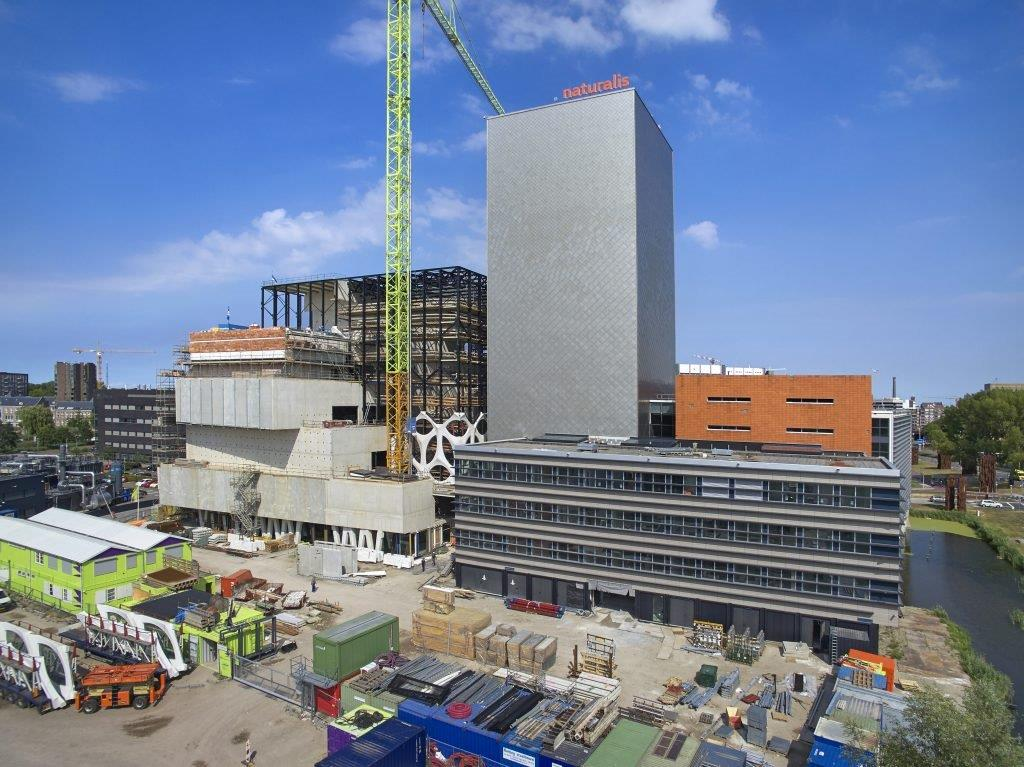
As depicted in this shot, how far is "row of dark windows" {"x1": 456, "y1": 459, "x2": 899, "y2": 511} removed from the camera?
3891 centimetres

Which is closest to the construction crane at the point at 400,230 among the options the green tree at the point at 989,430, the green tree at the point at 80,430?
the green tree at the point at 989,430

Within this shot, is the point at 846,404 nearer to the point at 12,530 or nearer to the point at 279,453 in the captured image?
the point at 279,453

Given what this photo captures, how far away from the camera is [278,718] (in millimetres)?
32562

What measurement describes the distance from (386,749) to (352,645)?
38.1ft

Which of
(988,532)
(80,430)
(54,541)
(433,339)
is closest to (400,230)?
(433,339)

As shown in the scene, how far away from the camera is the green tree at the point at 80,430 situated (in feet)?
579

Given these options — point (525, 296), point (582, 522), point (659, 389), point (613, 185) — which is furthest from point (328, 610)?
point (613, 185)

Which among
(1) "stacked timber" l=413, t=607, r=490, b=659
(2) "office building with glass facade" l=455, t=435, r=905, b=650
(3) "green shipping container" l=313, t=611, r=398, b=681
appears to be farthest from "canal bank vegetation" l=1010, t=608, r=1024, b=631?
(3) "green shipping container" l=313, t=611, r=398, b=681

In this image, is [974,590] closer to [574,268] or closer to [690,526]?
[690,526]

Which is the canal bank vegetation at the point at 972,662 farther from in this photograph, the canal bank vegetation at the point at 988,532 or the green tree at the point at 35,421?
the green tree at the point at 35,421

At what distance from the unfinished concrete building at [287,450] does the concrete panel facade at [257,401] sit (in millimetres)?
127

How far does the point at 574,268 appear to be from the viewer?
227ft

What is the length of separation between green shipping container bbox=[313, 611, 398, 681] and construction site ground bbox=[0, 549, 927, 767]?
2.68 metres

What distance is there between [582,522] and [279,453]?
143 ft
